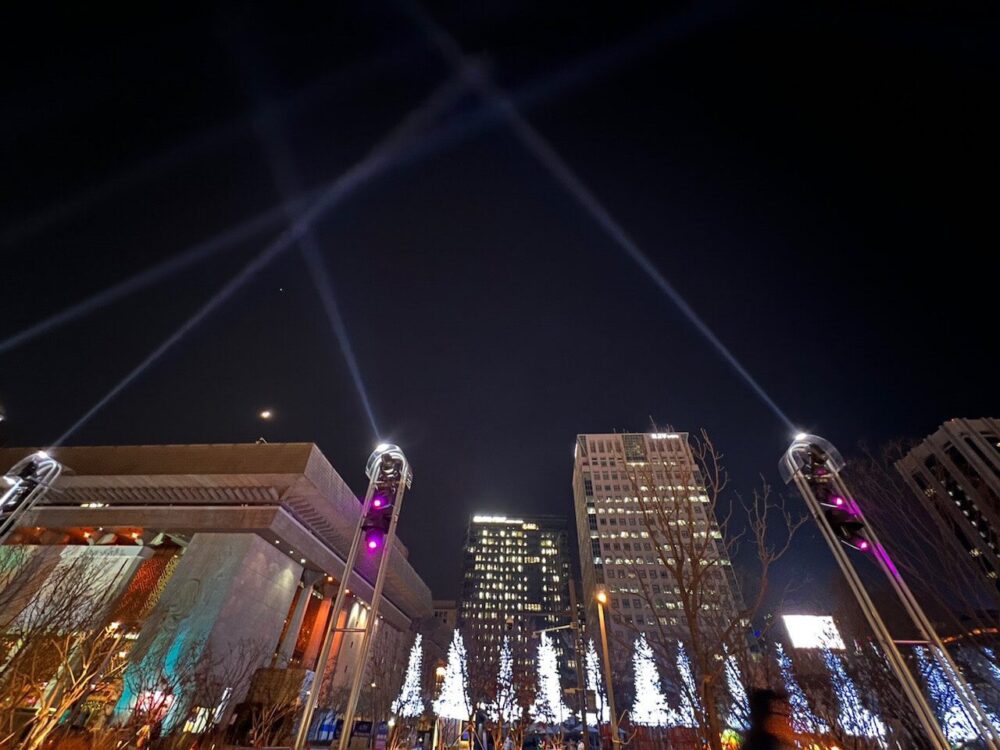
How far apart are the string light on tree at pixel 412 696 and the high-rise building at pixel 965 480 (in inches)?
1434

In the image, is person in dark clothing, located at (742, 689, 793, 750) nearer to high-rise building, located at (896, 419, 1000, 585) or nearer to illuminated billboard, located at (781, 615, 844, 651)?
high-rise building, located at (896, 419, 1000, 585)

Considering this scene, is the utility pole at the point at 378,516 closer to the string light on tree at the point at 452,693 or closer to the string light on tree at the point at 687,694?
the string light on tree at the point at 687,694

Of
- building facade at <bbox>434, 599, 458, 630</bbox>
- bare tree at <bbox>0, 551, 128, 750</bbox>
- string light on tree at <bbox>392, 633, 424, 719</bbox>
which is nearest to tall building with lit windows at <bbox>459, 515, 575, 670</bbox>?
building facade at <bbox>434, 599, 458, 630</bbox>

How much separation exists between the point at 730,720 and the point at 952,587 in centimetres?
1695

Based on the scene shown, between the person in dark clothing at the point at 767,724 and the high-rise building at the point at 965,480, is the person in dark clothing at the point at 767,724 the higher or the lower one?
the lower one

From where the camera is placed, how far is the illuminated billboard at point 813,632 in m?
22.5

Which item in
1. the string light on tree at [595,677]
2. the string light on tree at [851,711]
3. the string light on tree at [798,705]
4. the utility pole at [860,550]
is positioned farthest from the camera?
the string light on tree at [595,677]

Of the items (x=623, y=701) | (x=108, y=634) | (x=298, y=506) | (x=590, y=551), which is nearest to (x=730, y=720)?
(x=108, y=634)

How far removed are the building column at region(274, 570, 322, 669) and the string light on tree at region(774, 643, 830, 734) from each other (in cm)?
3295

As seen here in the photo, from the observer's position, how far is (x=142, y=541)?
1428 inches

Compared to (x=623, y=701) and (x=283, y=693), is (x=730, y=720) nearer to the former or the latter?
(x=283, y=693)

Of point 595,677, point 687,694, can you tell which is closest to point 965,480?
point 687,694

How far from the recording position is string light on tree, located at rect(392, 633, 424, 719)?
39.0 meters

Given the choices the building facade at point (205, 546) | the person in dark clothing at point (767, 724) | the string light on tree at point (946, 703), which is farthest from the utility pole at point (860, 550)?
the building facade at point (205, 546)
